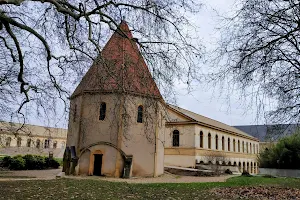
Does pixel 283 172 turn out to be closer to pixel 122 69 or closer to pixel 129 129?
pixel 129 129

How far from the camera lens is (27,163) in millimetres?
28812

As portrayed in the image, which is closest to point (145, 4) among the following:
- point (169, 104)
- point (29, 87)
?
point (169, 104)

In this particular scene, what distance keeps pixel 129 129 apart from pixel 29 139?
283 inches

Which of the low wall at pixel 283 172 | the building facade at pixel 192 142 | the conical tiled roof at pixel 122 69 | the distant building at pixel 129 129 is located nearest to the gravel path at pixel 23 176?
the distant building at pixel 129 129

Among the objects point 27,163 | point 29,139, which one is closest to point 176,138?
point 27,163

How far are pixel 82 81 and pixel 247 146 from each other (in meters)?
50.5

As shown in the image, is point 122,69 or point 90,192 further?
point 90,192

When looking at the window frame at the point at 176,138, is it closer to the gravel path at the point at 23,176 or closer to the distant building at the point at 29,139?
the distant building at the point at 29,139

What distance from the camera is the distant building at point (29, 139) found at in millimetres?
14219

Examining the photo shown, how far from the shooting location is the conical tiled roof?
705cm

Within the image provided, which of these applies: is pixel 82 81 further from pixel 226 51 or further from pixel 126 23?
pixel 226 51

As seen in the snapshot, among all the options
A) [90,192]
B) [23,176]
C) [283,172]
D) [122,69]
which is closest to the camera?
[122,69]

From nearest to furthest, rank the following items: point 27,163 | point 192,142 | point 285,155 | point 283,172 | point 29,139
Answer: point 29,139 < point 285,155 < point 27,163 < point 283,172 < point 192,142

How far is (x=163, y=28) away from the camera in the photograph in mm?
7191
